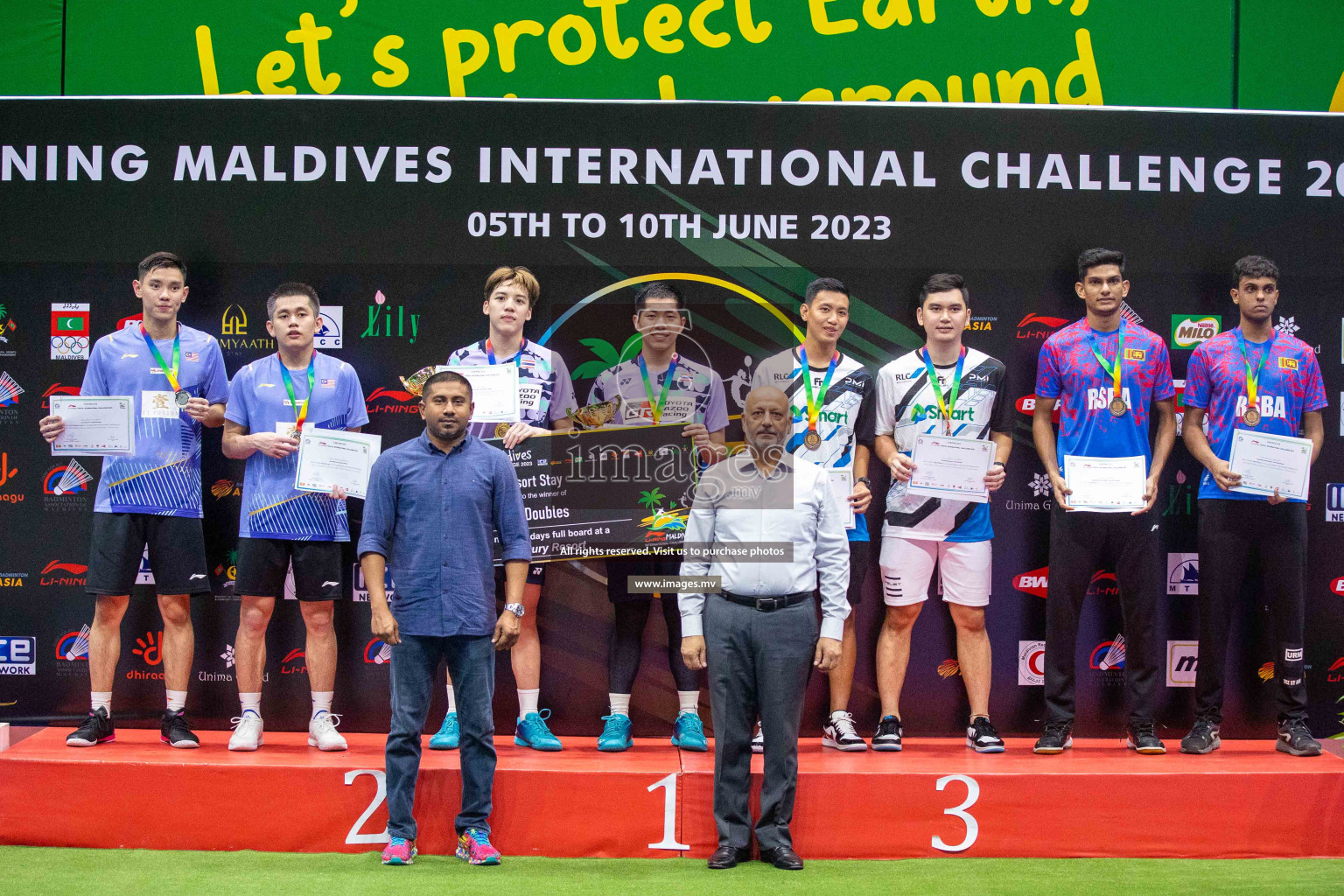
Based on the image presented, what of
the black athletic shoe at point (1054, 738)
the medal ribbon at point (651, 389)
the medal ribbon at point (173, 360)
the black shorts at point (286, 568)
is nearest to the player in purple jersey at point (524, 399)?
the medal ribbon at point (651, 389)

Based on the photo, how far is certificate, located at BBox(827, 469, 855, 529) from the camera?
445cm

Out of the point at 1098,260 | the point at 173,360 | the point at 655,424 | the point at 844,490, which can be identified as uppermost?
the point at 1098,260

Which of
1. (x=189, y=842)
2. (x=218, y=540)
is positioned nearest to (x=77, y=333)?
(x=218, y=540)

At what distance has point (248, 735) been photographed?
14.3 feet

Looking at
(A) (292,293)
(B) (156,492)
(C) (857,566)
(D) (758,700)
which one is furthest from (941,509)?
(B) (156,492)

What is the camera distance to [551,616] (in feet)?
16.1

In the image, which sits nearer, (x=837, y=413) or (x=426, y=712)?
(x=426, y=712)

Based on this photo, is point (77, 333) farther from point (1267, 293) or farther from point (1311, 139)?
point (1311, 139)

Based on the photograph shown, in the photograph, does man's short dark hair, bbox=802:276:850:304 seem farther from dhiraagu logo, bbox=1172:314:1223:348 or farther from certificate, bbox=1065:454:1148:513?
dhiraagu logo, bbox=1172:314:1223:348

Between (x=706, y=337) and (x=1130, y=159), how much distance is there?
6.84 feet

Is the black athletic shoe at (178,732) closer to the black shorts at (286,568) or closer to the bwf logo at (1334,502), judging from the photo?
the black shorts at (286,568)

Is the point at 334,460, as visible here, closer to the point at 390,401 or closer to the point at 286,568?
the point at 286,568

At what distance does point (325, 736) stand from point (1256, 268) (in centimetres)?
426

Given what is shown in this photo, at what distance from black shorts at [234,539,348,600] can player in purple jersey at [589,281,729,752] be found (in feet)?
3.74
